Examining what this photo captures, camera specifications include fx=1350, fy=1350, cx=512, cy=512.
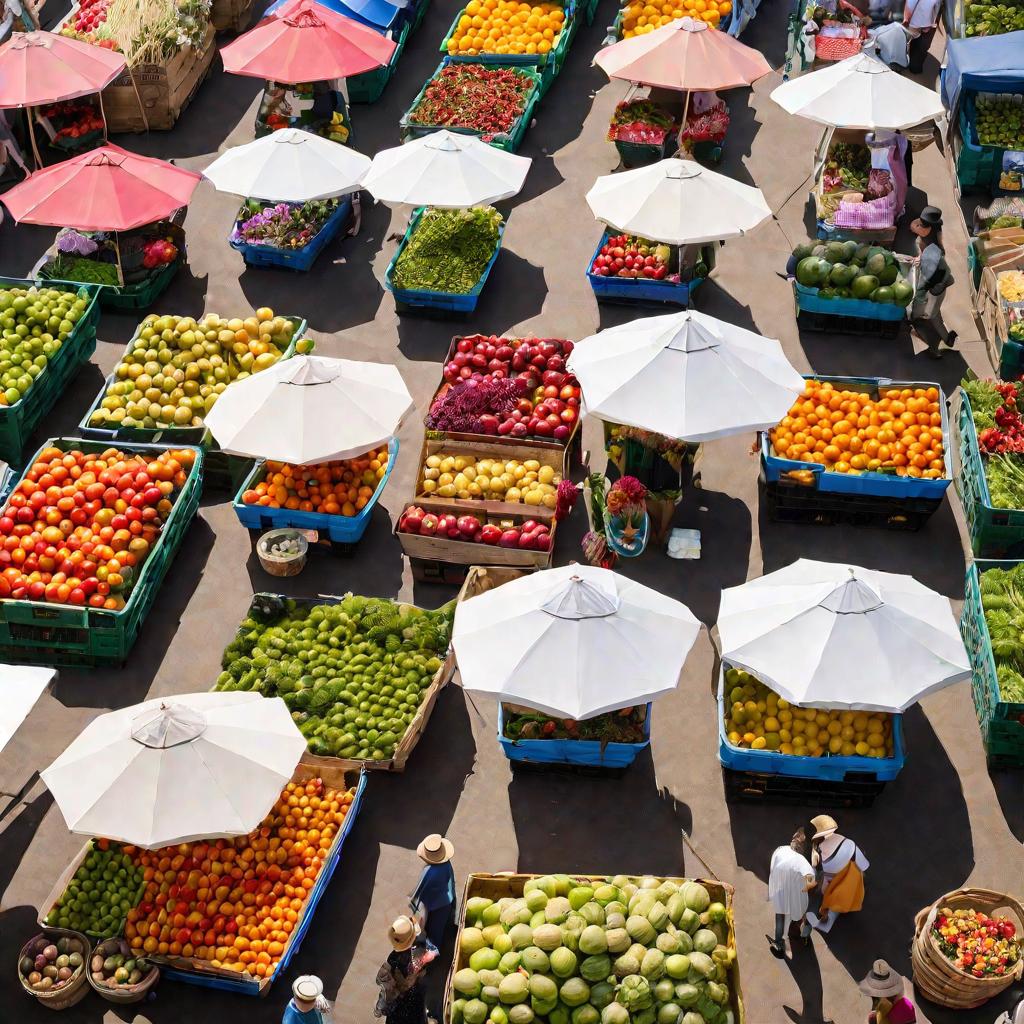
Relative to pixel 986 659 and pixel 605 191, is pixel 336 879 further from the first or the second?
pixel 605 191

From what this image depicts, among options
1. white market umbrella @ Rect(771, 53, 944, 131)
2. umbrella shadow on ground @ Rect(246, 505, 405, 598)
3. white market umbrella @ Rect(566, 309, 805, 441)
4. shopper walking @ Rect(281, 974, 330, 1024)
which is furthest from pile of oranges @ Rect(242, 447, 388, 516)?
white market umbrella @ Rect(771, 53, 944, 131)

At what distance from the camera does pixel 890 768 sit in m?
11.4

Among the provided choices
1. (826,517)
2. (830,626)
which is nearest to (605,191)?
(826,517)

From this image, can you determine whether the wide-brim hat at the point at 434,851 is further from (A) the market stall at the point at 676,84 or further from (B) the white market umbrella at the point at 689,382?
(A) the market stall at the point at 676,84

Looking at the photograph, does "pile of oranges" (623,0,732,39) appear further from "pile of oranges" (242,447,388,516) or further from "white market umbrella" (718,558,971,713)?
"white market umbrella" (718,558,971,713)

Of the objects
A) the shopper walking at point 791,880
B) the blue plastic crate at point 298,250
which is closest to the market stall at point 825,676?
the shopper walking at point 791,880

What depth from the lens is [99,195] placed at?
648 inches

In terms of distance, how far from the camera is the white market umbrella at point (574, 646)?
10.9 metres

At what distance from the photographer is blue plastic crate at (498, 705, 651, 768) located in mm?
11680

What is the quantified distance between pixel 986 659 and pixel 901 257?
6.70m

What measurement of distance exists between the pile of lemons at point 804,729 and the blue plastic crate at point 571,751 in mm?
821

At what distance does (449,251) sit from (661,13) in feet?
22.5

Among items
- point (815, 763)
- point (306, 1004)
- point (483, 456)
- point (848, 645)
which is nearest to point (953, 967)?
point (815, 763)

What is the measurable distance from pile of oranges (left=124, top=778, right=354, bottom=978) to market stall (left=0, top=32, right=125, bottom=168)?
11.6 metres
